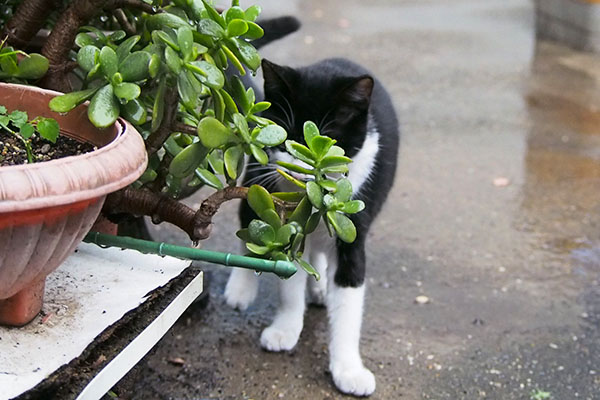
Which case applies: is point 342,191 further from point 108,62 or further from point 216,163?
point 108,62

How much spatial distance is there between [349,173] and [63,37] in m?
0.88

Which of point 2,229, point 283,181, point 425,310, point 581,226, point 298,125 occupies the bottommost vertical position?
point 581,226

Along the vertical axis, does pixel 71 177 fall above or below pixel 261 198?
above

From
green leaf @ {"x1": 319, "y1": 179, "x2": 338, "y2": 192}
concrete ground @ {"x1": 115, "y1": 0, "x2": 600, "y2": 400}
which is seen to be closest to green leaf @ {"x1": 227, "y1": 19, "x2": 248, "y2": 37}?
green leaf @ {"x1": 319, "y1": 179, "x2": 338, "y2": 192}

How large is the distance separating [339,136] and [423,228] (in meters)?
1.17

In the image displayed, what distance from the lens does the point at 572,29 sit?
19.8ft

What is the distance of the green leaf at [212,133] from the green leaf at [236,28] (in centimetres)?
17

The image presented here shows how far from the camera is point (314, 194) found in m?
1.52

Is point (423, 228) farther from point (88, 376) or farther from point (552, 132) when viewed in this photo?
point (88, 376)

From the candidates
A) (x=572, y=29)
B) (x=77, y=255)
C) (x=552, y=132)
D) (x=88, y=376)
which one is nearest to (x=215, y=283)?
(x=77, y=255)

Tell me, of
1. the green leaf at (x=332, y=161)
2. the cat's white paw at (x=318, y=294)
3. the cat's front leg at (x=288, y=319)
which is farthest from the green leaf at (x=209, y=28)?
the cat's white paw at (x=318, y=294)

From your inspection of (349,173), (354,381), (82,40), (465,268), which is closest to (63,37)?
(82,40)

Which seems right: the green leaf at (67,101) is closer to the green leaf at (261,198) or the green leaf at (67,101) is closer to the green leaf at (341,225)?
the green leaf at (261,198)

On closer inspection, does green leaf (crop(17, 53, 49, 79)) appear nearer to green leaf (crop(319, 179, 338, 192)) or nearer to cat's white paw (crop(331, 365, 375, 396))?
green leaf (crop(319, 179, 338, 192))
